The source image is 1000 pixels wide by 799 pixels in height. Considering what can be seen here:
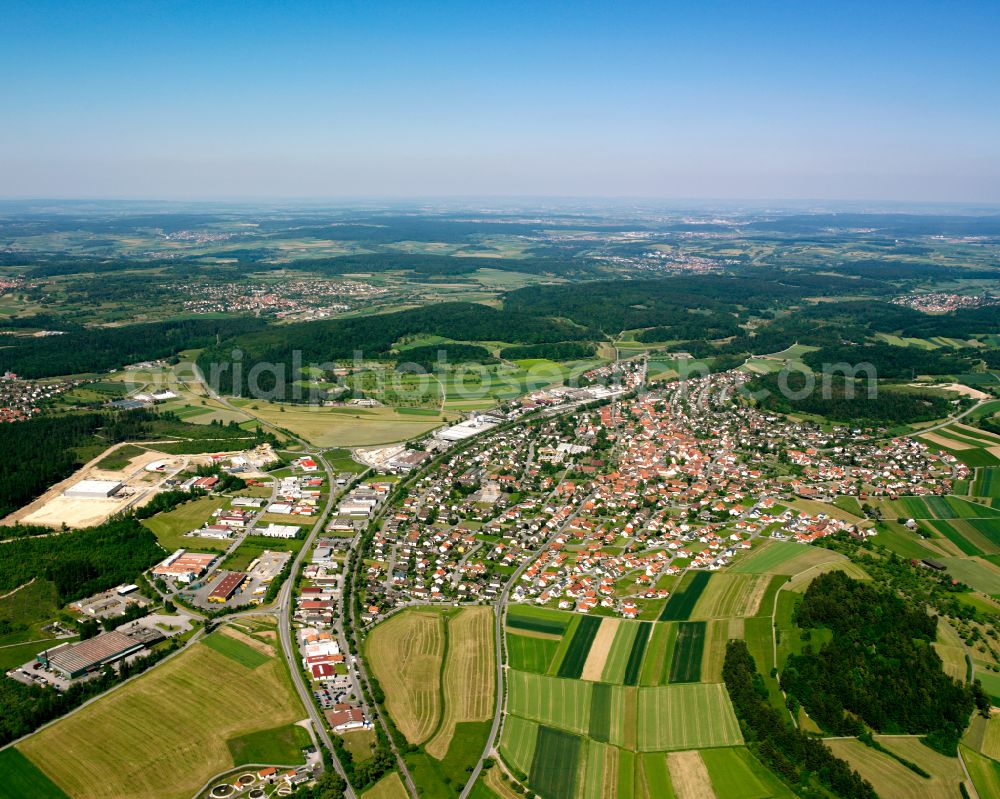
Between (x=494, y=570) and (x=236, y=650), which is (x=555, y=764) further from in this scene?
(x=236, y=650)

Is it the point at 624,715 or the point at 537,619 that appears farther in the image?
the point at 537,619

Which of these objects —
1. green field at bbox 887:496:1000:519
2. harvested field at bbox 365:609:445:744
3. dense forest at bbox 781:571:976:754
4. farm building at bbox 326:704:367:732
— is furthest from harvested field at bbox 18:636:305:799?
green field at bbox 887:496:1000:519

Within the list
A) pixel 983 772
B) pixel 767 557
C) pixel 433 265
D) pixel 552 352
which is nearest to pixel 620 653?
pixel 767 557

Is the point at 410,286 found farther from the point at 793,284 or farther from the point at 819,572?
the point at 819,572

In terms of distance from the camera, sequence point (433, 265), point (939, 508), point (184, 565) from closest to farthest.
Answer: point (184, 565) < point (939, 508) < point (433, 265)

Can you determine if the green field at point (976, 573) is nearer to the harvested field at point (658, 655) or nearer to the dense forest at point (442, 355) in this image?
the harvested field at point (658, 655)

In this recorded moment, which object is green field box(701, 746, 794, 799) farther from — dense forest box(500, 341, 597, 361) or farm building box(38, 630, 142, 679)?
dense forest box(500, 341, 597, 361)

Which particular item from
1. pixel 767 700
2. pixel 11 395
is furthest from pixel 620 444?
pixel 11 395
